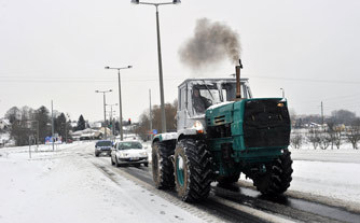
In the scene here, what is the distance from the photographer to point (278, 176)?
29.1 feet

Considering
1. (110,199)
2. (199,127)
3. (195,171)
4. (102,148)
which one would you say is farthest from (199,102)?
(102,148)

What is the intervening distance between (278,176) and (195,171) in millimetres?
2066

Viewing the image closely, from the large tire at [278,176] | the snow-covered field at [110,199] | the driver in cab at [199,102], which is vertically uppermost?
the driver in cab at [199,102]

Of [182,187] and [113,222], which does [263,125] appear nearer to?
[182,187]

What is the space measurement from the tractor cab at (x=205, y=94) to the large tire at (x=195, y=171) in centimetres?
112

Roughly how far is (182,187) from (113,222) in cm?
293

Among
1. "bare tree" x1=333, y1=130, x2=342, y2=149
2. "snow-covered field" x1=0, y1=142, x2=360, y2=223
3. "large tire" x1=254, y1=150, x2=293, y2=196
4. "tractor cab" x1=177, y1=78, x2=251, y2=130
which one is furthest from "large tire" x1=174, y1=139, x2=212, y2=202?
"bare tree" x1=333, y1=130, x2=342, y2=149

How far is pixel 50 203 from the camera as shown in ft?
26.7

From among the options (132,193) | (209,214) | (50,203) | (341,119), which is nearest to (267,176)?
(209,214)

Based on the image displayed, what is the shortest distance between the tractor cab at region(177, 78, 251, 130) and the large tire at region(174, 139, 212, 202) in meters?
1.12

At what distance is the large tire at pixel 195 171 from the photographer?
8.40 metres

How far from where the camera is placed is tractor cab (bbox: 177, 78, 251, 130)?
9758mm

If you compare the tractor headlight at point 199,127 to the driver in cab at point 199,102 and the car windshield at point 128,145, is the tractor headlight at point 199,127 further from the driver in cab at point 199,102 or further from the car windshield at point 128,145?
the car windshield at point 128,145

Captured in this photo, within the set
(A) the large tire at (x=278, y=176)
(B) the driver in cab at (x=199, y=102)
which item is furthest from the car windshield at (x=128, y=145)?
(A) the large tire at (x=278, y=176)
